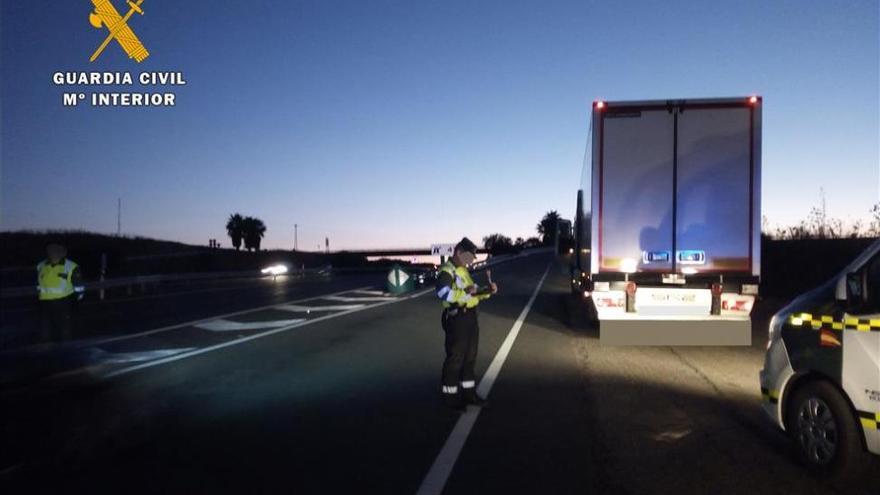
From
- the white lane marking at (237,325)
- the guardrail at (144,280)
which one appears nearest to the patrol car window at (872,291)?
the white lane marking at (237,325)

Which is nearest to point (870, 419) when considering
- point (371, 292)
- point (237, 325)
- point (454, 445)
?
point (454, 445)

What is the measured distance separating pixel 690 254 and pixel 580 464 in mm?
6841

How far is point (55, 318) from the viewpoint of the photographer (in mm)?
11156

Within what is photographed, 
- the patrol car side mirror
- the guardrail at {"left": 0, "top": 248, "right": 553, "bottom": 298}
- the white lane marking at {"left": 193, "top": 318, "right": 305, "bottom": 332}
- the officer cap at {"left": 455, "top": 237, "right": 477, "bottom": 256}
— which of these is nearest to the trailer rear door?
the guardrail at {"left": 0, "top": 248, "right": 553, "bottom": 298}

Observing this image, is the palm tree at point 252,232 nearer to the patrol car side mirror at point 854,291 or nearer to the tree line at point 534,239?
the tree line at point 534,239

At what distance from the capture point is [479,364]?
11406 millimetres

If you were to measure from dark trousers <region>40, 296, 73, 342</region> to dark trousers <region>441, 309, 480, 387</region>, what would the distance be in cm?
615

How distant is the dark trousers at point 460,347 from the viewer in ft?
26.6

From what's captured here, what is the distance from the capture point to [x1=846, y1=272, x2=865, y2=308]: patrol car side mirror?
514cm

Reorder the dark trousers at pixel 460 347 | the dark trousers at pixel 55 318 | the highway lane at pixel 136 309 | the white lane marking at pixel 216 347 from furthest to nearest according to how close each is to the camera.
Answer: the highway lane at pixel 136 309 → the dark trousers at pixel 55 318 → the white lane marking at pixel 216 347 → the dark trousers at pixel 460 347

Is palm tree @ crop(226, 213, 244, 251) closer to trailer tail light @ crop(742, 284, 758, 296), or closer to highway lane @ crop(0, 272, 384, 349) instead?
highway lane @ crop(0, 272, 384, 349)

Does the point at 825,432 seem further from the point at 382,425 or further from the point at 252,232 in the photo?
the point at 252,232

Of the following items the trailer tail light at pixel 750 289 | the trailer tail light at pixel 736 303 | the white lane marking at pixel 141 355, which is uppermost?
the trailer tail light at pixel 750 289

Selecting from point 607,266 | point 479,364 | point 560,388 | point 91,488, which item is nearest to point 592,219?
point 607,266
